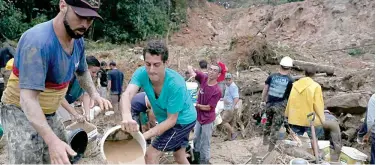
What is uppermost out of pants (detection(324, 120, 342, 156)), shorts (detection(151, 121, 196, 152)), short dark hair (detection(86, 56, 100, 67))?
short dark hair (detection(86, 56, 100, 67))

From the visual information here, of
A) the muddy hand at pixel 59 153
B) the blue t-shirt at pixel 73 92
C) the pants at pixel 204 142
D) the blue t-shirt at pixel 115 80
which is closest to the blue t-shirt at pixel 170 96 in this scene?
the muddy hand at pixel 59 153

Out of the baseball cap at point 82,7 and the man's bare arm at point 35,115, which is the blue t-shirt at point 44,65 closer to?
the man's bare arm at point 35,115

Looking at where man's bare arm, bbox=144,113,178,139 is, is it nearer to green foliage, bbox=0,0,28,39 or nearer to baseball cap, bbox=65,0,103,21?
baseball cap, bbox=65,0,103,21

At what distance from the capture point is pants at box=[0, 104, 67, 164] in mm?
2914

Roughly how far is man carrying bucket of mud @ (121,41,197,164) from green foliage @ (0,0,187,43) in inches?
535

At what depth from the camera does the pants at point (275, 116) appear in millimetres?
6492

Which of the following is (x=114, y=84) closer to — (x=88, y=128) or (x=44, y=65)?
(x=88, y=128)

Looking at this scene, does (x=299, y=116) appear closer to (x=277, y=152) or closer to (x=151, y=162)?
(x=277, y=152)

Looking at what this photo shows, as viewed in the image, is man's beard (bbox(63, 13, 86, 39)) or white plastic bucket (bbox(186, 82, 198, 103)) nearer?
man's beard (bbox(63, 13, 86, 39))

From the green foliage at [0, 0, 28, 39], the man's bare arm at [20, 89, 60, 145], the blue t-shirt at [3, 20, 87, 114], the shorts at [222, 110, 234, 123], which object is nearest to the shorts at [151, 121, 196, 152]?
the blue t-shirt at [3, 20, 87, 114]

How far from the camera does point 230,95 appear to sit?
773 centimetres

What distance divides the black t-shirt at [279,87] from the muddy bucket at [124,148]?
3.60 metres

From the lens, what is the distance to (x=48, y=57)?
8.87 ft

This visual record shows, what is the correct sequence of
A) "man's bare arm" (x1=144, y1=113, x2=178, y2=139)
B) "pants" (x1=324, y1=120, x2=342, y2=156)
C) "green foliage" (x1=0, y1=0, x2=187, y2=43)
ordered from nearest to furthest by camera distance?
"man's bare arm" (x1=144, y1=113, x2=178, y2=139) < "pants" (x1=324, y1=120, x2=342, y2=156) < "green foliage" (x1=0, y1=0, x2=187, y2=43)
